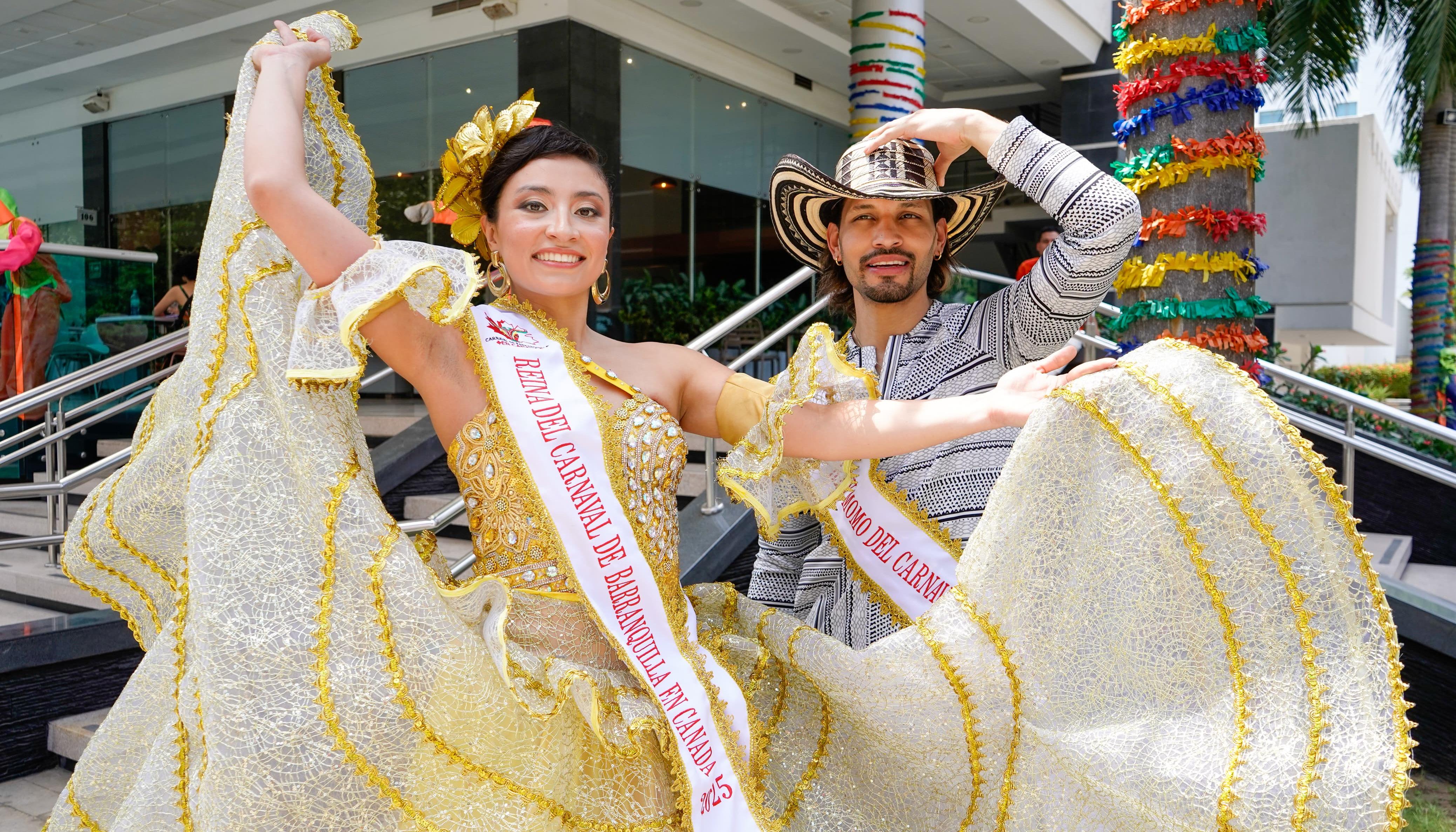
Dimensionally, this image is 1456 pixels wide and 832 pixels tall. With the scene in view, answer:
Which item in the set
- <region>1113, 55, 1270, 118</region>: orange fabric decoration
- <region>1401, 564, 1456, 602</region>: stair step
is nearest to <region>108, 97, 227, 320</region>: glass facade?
<region>1113, 55, 1270, 118</region>: orange fabric decoration

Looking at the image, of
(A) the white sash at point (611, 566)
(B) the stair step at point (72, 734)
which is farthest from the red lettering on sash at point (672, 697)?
(B) the stair step at point (72, 734)

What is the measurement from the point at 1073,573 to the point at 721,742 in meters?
0.59

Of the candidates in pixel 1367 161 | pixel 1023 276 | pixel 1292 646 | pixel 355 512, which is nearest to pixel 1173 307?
pixel 1023 276

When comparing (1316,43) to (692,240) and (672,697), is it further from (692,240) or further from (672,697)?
(672,697)

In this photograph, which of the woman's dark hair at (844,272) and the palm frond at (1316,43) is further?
the palm frond at (1316,43)

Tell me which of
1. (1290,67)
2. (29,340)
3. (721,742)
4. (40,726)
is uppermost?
(1290,67)

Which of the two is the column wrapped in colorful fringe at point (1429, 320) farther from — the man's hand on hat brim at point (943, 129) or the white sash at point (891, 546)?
the white sash at point (891, 546)

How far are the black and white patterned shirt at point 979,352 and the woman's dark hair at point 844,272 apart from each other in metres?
0.17

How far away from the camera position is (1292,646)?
4.55 feet

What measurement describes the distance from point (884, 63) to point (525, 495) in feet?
17.7

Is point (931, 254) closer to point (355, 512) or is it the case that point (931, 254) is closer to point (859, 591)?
point (859, 591)

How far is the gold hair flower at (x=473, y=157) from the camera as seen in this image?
5.84ft

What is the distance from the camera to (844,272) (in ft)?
8.36

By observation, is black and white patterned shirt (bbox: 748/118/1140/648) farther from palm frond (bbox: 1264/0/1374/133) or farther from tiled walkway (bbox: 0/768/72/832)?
palm frond (bbox: 1264/0/1374/133)
